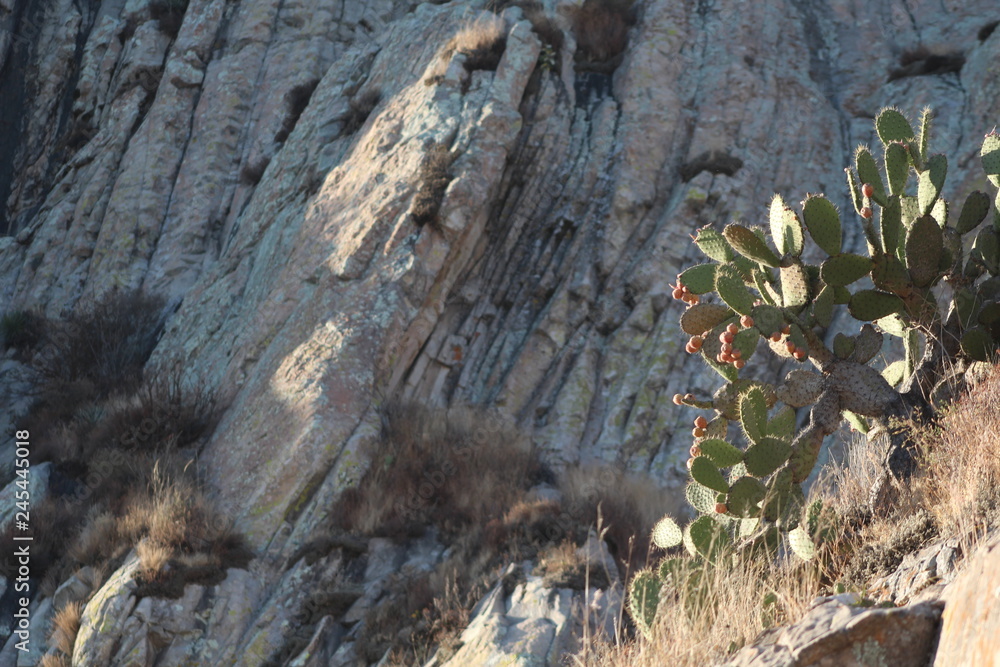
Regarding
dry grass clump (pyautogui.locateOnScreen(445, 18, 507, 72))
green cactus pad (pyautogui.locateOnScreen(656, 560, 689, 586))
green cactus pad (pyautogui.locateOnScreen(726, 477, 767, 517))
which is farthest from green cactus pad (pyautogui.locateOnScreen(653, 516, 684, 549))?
dry grass clump (pyautogui.locateOnScreen(445, 18, 507, 72))

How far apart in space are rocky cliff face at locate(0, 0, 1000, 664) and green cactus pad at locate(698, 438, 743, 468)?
4648 mm

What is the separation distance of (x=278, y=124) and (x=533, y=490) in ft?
34.6

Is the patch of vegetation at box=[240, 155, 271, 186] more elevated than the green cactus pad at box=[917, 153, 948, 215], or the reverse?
the green cactus pad at box=[917, 153, 948, 215]

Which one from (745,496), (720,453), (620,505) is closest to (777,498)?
(745,496)

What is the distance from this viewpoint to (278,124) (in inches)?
663

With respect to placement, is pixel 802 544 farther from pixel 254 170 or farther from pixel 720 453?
pixel 254 170

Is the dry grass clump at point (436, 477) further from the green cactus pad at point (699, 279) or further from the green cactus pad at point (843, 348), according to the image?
the green cactus pad at point (843, 348)

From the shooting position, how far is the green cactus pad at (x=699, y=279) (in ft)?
18.6

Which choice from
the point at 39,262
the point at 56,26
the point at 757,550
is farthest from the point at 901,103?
the point at 56,26

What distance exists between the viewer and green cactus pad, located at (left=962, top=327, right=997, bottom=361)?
530cm

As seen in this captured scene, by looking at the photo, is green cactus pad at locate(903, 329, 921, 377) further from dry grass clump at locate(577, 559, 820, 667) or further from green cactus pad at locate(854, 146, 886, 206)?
dry grass clump at locate(577, 559, 820, 667)

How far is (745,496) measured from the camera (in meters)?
5.05

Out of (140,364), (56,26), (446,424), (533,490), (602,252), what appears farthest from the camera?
(56,26)

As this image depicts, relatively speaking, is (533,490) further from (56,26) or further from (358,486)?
(56,26)
